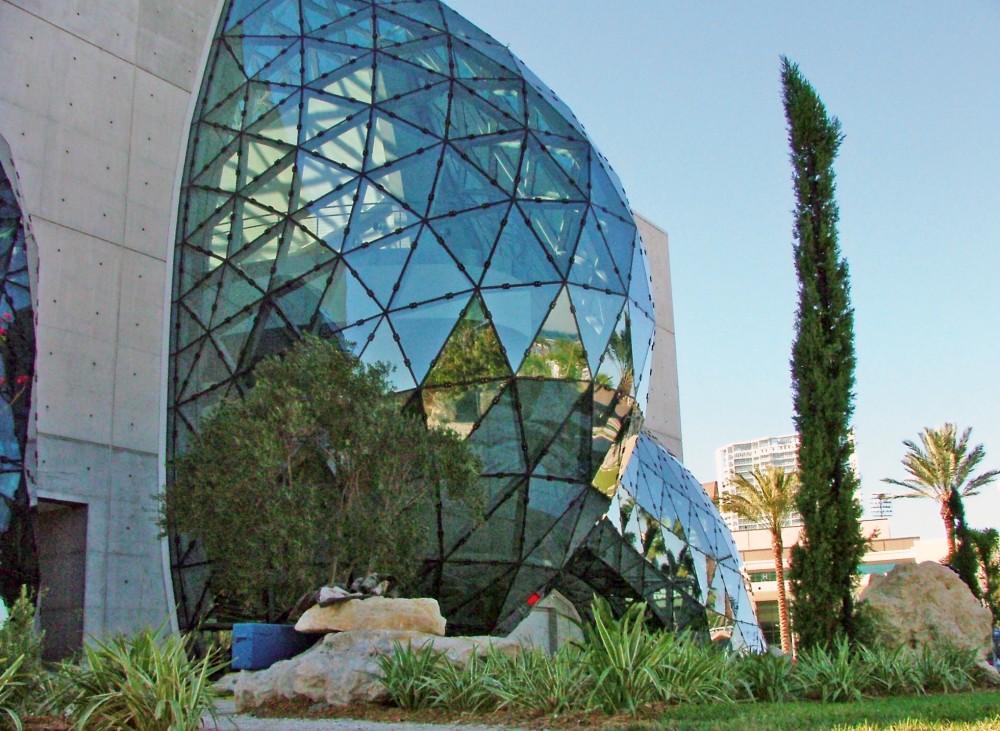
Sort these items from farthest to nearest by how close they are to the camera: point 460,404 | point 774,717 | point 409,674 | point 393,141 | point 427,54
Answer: point 427,54 < point 393,141 < point 460,404 < point 409,674 < point 774,717

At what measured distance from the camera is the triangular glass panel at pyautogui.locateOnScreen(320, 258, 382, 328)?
19.2 meters

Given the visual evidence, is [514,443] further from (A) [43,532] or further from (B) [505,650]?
(A) [43,532]

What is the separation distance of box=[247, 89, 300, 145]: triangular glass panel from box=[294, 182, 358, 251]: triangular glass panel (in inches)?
68.6

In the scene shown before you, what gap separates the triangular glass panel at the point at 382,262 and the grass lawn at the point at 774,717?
33.5 ft

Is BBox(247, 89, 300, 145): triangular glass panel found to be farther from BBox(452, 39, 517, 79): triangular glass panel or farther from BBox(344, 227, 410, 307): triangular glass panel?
BBox(452, 39, 517, 79): triangular glass panel

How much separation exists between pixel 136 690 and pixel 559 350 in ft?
42.1

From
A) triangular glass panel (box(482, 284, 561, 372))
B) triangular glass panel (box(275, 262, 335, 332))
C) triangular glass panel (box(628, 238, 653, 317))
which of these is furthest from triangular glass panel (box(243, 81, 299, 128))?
triangular glass panel (box(628, 238, 653, 317))

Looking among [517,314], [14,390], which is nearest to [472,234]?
[517,314]

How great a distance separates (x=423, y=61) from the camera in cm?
2188

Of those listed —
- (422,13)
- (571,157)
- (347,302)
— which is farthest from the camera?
(422,13)

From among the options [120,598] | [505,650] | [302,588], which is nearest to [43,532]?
→ [120,598]

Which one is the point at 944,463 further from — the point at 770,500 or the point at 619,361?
the point at 619,361

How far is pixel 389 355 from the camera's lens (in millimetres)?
18688

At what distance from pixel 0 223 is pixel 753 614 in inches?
815
